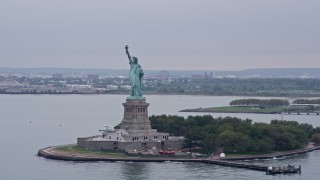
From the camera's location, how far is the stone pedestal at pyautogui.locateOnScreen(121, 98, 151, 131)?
182 feet

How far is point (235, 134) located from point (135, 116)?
230 inches

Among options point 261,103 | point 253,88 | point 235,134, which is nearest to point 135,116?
point 235,134

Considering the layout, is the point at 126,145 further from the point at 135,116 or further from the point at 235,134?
the point at 235,134

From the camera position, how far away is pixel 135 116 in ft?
183

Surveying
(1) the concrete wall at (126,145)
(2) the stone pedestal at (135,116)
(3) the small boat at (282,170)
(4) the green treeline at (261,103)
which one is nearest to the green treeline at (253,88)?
(4) the green treeline at (261,103)

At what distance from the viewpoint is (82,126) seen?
75250 millimetres

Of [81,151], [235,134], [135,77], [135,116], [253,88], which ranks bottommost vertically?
[81,151]

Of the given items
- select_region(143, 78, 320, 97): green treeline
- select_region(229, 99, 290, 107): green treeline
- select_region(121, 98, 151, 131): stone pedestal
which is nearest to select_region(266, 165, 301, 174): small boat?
select_region(121, 98, 151, 131): stone pedestal

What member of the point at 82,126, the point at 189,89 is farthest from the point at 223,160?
the point at 189,89

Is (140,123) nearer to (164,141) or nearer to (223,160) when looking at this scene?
(164,141)

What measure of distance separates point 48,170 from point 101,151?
705 cm

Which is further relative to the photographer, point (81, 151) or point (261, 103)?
point (261, 103)

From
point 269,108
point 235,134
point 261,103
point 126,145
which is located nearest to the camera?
point 126,145

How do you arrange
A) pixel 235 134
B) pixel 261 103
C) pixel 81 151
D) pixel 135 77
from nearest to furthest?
pixel 235 134
pixel 81 151
pixel 135 77
pixel 261 103
